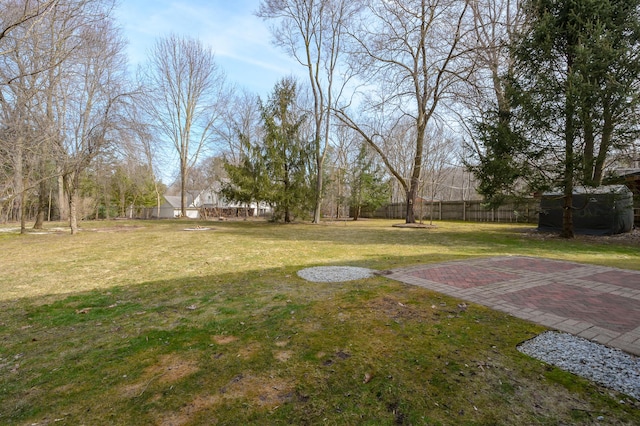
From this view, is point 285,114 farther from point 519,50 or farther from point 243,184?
point 519,50

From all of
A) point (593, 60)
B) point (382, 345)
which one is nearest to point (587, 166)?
point (593, 60)

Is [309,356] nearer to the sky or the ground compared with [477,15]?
nearer to the ground

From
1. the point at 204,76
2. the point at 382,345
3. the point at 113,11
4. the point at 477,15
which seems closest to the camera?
the point at 382,345

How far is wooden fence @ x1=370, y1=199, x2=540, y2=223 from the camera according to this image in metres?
18.1

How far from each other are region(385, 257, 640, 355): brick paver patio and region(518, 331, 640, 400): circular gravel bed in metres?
0.17

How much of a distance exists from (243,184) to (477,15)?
45.1 feet

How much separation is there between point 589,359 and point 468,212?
22953mm

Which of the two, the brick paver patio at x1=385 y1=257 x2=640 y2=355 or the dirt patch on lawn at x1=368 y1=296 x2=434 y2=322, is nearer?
the brick paver patio at x1=385 y1=257 x2=640 y2=355

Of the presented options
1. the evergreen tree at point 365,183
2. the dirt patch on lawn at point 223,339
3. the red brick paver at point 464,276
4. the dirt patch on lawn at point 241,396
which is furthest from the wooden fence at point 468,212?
the dirt patch on lawn at point 241,396

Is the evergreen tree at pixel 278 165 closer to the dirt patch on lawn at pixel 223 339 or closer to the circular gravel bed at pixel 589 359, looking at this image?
the dirt patch on lawn at pixel 223 339

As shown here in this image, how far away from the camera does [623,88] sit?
324 inches

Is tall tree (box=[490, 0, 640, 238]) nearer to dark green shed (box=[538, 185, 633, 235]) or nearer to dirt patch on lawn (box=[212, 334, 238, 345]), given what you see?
dark green shed (box=[538, 185, 633, 235])

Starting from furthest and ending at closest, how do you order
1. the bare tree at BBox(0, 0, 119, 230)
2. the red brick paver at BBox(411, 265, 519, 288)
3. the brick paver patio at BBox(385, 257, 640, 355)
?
the bare tree at BBox(0, 0, 119, 230) → the red brick paver at BBox(411, 265, 519, 288) → the brick paver patio at BBox(385, 257, 640, 355)

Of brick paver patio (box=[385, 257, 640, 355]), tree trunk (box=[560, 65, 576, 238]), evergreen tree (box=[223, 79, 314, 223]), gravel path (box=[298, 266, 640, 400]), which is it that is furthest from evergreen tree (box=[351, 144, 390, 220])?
gravel path (box=[298, 266, 640, 400])
